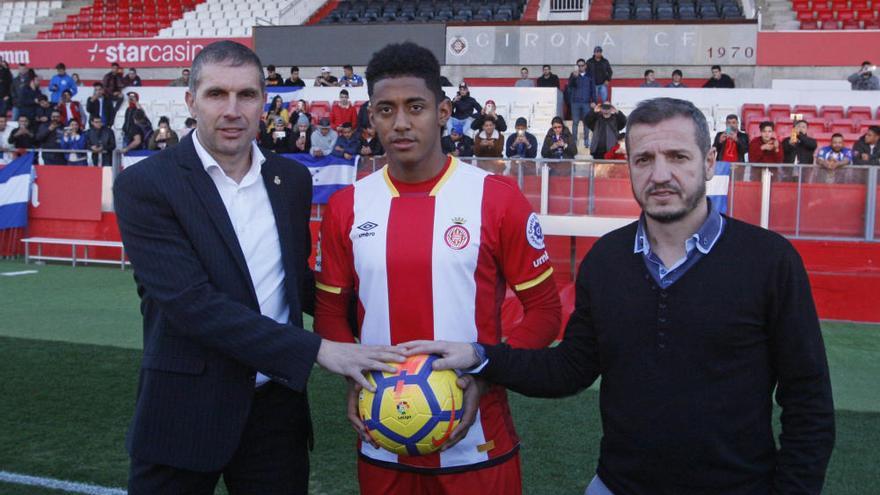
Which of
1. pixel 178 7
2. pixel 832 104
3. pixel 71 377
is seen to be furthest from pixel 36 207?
pixel 178 7

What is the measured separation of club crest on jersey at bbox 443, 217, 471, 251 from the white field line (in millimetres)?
2637

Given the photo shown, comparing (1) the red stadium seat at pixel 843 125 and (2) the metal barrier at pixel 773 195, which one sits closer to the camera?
(2) the metal barrier at pixel 773 195

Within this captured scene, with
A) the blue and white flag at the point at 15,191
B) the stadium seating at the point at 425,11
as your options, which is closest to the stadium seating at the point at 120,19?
the stadium seating at the point at 425,11

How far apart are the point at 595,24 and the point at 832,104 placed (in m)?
6.18

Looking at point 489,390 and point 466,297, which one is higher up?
point 466,297

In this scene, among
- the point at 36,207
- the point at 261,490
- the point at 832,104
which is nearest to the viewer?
the point at 261,490

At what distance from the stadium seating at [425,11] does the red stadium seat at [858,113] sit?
391 inches

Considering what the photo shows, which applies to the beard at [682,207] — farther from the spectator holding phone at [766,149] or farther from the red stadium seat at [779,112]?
the red stadium seat at [779,112]

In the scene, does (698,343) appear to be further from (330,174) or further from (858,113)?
(858,113)

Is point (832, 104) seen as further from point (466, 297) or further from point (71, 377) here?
point (466, 297)

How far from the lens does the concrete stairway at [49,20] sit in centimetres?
2972

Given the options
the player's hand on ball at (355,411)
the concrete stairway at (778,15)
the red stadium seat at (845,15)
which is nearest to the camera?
the player's hand on ball at (355,411)

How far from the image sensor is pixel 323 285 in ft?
9.70

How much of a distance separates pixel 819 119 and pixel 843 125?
0.48 meters
